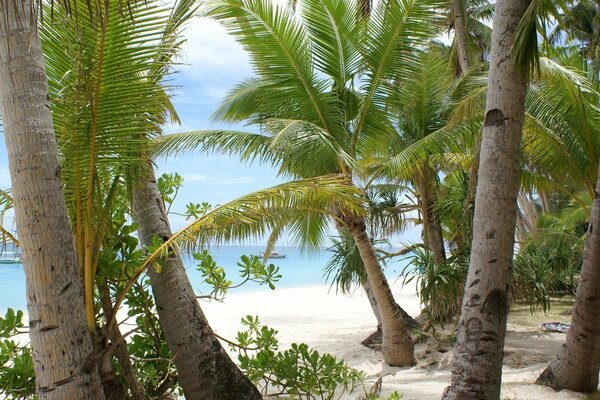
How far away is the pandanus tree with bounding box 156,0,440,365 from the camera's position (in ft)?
28.1

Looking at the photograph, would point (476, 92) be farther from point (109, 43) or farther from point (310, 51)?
point (109, 43)

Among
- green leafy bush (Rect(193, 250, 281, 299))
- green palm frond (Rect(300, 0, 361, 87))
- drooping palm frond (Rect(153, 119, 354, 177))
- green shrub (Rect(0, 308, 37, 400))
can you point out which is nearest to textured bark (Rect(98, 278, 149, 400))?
green shrub (Rect(0, 308, 37, 400))

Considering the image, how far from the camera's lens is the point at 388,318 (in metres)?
9.70

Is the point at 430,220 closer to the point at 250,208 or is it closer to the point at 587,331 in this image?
the point at 587,331

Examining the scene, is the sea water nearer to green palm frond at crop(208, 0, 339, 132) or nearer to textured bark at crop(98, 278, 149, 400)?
green palm frond at crop(208, 0, 339, 132)

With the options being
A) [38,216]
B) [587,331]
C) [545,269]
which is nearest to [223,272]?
[38,216]

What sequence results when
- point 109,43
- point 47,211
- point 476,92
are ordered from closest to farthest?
1. point 47,211
2. point 109,43
3. point 476,92

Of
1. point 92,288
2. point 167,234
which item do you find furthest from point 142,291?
point 92,288

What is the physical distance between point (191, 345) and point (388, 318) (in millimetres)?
5667

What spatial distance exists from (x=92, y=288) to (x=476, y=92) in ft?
18.4

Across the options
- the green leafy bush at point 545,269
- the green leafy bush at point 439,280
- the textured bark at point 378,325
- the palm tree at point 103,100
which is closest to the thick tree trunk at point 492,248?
the palm tree at point 103,100

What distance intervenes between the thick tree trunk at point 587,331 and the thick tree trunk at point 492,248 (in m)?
1.94

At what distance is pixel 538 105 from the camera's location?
9.21 m

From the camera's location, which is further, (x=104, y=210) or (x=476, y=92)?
(x=476, y=92)
